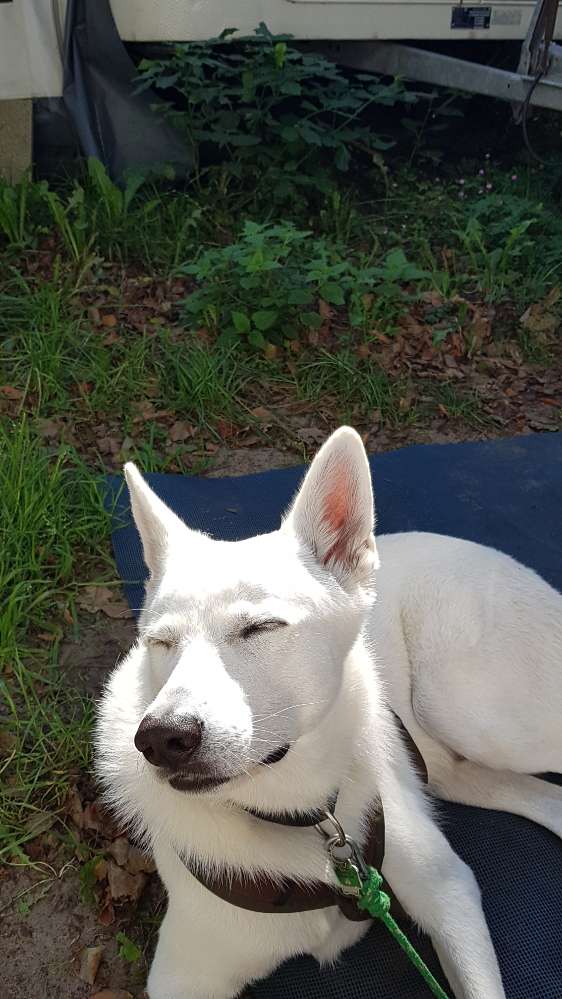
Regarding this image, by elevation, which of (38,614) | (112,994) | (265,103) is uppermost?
(265,103)

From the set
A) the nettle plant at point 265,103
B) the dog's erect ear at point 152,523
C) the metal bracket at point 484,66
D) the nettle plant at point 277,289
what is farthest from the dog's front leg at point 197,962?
the metal bracket at point 484,66

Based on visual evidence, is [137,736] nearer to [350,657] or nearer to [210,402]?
[350,657]

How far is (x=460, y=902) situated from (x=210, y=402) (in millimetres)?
2886

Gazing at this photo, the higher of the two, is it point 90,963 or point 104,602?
point 104,602

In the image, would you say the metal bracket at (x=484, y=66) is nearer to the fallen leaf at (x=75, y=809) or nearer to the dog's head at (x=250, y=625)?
the dog's head at (x=250, y=625)

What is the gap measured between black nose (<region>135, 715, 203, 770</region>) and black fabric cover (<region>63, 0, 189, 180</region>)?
4554 mm

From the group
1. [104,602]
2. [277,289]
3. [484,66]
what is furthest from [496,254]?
[104,602]

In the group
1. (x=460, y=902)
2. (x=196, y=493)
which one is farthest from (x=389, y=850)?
(x=196, y=493)

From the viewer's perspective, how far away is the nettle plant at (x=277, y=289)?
4.45 m

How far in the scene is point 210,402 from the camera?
4.25 m

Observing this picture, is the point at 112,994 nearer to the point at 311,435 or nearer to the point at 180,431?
the point at 180,431

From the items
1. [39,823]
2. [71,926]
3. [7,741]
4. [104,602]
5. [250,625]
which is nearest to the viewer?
[250,625]

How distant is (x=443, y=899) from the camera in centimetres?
188

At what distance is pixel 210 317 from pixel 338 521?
3.02 meters
